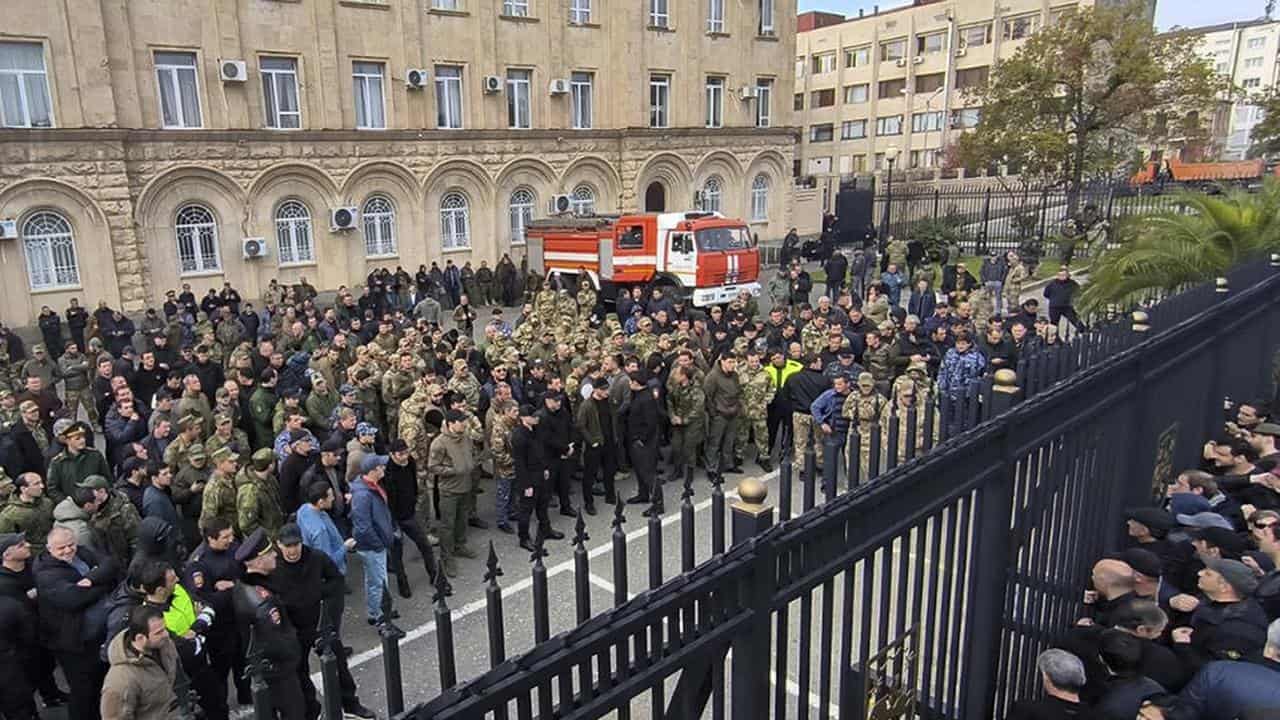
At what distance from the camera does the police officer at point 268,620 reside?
4.51 metres

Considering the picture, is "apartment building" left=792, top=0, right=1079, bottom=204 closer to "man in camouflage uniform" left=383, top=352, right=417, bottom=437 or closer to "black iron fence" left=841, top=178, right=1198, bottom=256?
"black iron fence" left=841, top=178, right=1198, bottom=256

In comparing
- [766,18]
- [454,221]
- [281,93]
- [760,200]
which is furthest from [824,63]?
[281,93]

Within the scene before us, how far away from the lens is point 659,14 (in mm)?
30969

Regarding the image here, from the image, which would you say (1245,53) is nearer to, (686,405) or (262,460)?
(686,405)

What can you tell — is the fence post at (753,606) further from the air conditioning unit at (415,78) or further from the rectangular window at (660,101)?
the rectangular window at (660,101)

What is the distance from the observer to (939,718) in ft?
11.2

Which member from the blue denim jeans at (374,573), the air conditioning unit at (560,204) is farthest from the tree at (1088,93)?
the blue denim jeans at (374,573)

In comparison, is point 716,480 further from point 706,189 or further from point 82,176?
point 706,189

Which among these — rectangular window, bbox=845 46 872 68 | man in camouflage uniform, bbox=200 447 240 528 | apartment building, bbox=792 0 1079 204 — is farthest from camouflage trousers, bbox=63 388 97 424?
rectangular window, bbox=845 46 872 68

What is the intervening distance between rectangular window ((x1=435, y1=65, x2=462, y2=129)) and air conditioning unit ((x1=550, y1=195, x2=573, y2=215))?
423cm

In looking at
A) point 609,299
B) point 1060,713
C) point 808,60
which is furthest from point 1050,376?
point 808,60

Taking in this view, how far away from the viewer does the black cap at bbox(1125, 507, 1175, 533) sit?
17.3ft

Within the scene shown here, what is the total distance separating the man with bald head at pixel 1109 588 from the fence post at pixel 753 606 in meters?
3.00

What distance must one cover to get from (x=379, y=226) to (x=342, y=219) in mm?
1531
